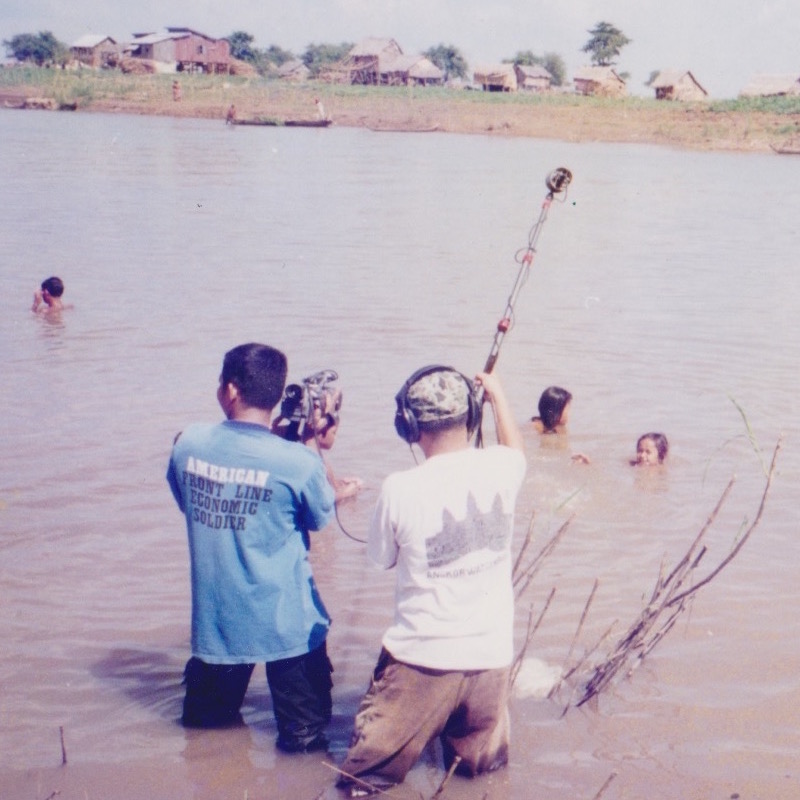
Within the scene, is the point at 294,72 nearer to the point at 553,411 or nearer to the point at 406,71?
the point at 406,71

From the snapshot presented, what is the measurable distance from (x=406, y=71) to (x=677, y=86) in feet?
68.8

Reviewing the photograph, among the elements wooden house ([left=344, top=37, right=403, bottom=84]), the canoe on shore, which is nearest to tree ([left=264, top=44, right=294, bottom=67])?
wooden house ([left=344, top=37, right=403, bottom=84])

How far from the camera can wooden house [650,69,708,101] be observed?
233 feet

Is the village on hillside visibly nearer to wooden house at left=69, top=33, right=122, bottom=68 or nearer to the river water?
wooden house at left=69, top=33, right=122, bottom=68

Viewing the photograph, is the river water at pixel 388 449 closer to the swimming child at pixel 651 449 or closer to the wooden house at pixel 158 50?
the swimming child at pixel 651 449

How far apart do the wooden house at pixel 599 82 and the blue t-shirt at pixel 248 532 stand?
7120cm

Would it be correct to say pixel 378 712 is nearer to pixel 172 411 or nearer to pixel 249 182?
pixel 172 411

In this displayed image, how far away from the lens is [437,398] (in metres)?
3.11

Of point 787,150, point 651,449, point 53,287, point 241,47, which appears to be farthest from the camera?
point 241,47

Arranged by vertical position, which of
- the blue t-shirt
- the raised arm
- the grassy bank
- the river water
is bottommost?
the river water

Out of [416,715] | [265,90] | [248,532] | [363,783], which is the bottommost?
[363,783]

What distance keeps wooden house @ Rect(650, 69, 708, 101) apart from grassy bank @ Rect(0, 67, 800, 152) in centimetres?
1266

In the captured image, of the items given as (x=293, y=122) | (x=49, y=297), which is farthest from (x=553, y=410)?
(x=293, y=122)

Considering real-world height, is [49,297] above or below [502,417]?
below
